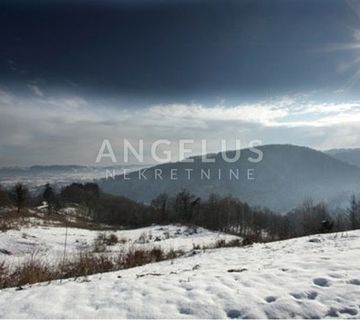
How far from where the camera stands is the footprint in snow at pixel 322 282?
595 centimetres

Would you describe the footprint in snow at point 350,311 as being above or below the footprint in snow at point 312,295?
below

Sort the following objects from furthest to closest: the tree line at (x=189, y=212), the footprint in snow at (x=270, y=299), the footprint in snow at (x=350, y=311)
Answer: the tree line at (x=189, y=212) < the footprint in snow at (x=270, y=299) < the footprint in snow at (x=350, y=311)

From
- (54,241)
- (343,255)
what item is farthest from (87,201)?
(343,255)

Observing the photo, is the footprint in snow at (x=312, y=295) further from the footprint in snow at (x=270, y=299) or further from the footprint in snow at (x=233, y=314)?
the footprint in snow at (x=233, y=314)

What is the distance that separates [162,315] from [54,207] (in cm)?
8308

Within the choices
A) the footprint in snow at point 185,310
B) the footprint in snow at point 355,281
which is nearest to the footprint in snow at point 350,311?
the footprint in snow at point 355,281

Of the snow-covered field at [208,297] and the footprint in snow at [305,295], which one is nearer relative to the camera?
the snow-covered field at [208,297]

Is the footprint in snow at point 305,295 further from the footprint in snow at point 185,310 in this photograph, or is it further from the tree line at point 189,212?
the tree line at point 189,212

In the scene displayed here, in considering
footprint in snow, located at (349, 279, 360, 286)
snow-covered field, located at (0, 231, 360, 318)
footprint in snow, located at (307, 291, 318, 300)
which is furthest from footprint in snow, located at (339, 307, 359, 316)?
footprint in snow, located at (349, 279, 360, 286)

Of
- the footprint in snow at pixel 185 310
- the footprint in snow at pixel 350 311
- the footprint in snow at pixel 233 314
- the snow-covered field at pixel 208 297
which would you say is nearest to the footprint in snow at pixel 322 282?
the snow-covered field at pixel 208 297

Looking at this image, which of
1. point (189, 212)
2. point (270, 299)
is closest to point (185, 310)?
point (270, 299)

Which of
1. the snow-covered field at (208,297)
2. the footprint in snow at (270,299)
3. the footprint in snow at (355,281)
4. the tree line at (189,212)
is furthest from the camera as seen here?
the tree line at (189,212)

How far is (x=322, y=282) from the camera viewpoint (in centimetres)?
608

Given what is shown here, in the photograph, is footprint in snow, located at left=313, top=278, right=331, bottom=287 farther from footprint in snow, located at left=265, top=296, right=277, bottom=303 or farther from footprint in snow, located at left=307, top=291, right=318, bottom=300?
footprint in snow, located at left=265, top=296, right=277, bottom=303
